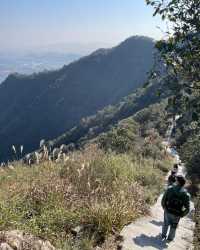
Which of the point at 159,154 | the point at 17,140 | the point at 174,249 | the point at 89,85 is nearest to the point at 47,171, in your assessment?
the point at 174,249

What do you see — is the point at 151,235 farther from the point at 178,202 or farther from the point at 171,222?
the point at 178,202

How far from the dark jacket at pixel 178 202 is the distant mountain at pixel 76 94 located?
463 ft

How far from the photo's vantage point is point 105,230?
25.4 feet

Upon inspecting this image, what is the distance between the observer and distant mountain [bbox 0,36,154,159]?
6270 inches

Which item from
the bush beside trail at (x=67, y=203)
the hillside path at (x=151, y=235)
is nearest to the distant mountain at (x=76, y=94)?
the bush beside trail at (x=67, y=203)

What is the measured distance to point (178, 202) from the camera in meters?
8.38

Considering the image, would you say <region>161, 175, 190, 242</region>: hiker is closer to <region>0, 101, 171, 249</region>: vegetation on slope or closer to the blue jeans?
the blue jeans

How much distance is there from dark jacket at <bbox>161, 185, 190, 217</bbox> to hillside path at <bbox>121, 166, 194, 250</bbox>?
23.9 inches

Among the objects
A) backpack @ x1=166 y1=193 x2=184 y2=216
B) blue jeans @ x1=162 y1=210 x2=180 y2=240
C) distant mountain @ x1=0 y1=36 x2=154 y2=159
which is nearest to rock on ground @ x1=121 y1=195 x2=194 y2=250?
blue jeans @ x1=162 y1=210 x2=180 y2=240

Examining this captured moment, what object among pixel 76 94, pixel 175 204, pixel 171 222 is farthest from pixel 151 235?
pixel 76 94

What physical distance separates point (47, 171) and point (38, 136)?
459 feet

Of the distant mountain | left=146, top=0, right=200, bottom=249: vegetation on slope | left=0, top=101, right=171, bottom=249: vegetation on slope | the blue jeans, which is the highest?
left=146, top=0, right=200, bottom=249: vegetation on slope

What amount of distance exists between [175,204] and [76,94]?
17579 cm

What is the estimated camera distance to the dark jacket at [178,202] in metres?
8.34
